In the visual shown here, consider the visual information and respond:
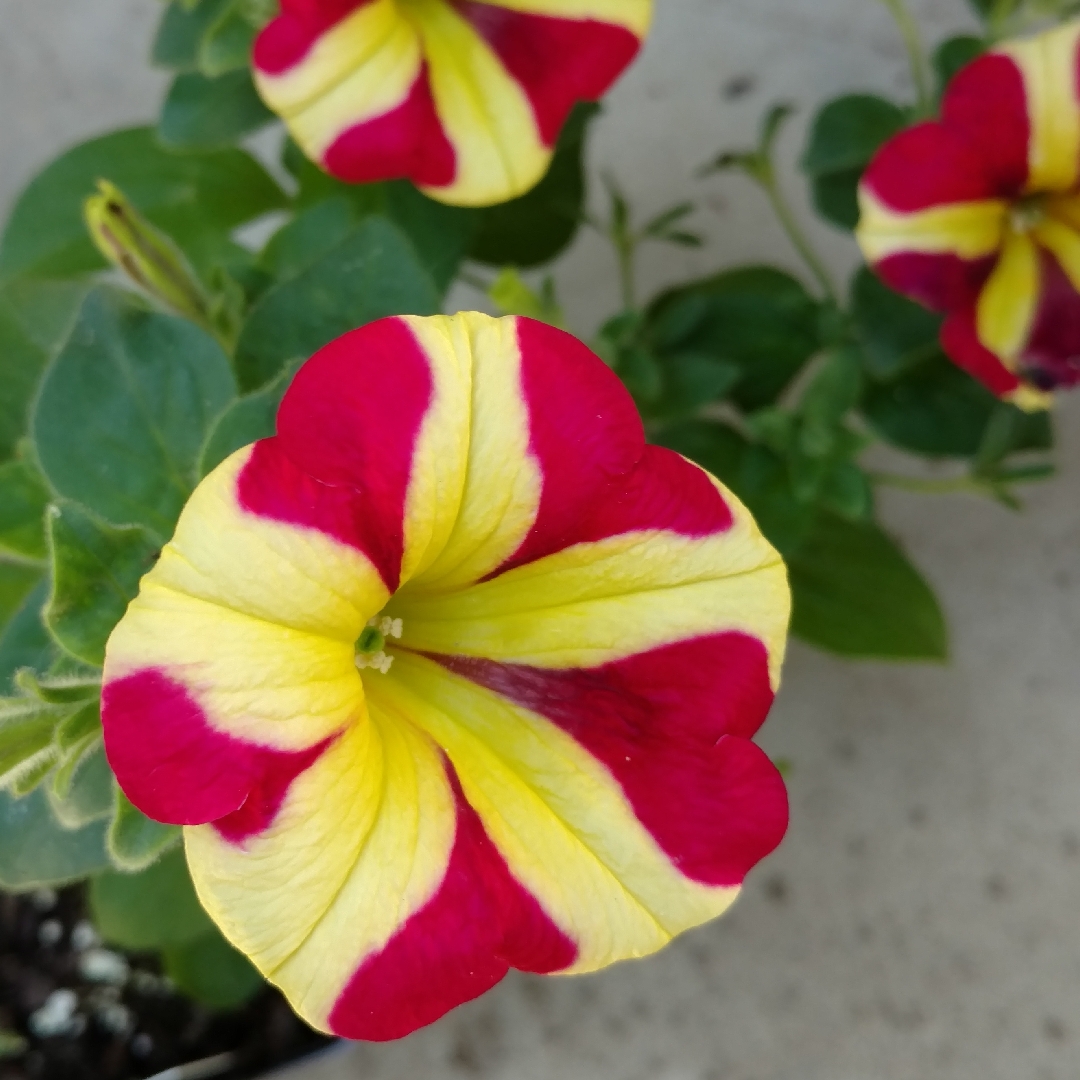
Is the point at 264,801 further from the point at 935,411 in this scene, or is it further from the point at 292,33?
the point at 935,411

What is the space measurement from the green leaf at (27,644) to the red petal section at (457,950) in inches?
7.2

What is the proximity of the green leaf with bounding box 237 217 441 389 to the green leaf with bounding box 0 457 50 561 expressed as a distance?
0.36 feet

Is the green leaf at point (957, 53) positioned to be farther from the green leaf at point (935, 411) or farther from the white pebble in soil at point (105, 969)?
the white pebble in soil at point (105, 969)

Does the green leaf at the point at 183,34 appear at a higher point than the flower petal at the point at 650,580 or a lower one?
higher

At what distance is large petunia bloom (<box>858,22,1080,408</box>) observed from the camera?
53cm

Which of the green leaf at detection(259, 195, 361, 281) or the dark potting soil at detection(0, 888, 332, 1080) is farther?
the dark potting soil at detection(0, 888, 332, 1080)

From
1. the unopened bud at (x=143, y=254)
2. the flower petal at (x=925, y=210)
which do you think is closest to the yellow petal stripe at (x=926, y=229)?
the flower petal at (x=925, y=210)

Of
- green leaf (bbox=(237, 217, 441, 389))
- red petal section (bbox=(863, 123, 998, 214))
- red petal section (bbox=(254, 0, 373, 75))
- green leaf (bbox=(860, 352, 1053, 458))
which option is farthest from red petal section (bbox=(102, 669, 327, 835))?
green leaf (bbox=(860, 352, 1053, 458))

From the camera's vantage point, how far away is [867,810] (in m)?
0.86

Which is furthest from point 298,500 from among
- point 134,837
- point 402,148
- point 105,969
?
point 105,969

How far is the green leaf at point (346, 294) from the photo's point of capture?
45 centimetres

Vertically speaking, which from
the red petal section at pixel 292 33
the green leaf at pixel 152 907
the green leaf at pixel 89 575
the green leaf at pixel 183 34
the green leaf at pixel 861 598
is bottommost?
the green leaf at pixel 861 598

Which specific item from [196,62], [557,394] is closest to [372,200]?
[196,62]

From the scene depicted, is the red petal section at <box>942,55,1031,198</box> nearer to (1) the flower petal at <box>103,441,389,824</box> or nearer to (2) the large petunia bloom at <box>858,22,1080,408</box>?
(2) the large petunia bloom at <box>858,22,1080,408</box>
